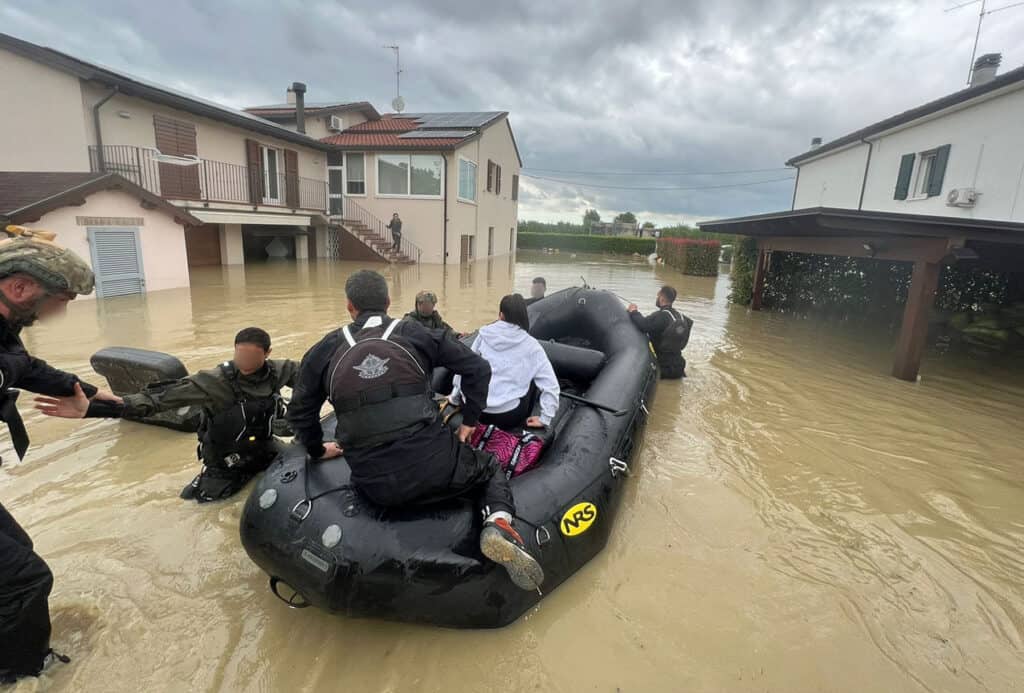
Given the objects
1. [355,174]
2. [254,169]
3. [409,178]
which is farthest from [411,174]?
[254,169]

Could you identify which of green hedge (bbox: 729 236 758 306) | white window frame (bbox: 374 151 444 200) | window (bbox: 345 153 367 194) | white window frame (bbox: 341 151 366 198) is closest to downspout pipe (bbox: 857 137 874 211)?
green hedge (bbox: 729 236 758 306)

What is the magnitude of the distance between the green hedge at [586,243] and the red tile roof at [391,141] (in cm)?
1698

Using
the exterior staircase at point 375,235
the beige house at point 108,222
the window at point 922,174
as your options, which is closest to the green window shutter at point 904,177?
the window at point 922,174

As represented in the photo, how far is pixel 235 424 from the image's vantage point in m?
3.29

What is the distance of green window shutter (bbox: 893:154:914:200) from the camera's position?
40.3 feet

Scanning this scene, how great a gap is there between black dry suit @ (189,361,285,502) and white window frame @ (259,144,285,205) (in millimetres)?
14872

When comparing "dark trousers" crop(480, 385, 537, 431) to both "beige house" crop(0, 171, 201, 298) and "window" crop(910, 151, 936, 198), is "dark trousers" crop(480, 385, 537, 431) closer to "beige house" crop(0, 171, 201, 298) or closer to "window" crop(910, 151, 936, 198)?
"beige house" crop(0, 171, 201, 298)

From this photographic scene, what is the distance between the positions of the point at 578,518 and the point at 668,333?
4243 millimetres

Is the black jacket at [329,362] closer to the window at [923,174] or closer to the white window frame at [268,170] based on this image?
the window at [923,174]

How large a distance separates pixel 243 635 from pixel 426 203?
18334 mm

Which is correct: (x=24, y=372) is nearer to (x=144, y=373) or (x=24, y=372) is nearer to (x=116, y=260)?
(x=144, y=373)

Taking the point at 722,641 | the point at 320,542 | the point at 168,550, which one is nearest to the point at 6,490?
the point at 168,550

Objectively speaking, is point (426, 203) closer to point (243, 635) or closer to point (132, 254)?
point (132, 254)

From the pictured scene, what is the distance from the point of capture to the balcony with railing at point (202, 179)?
39.0ft
